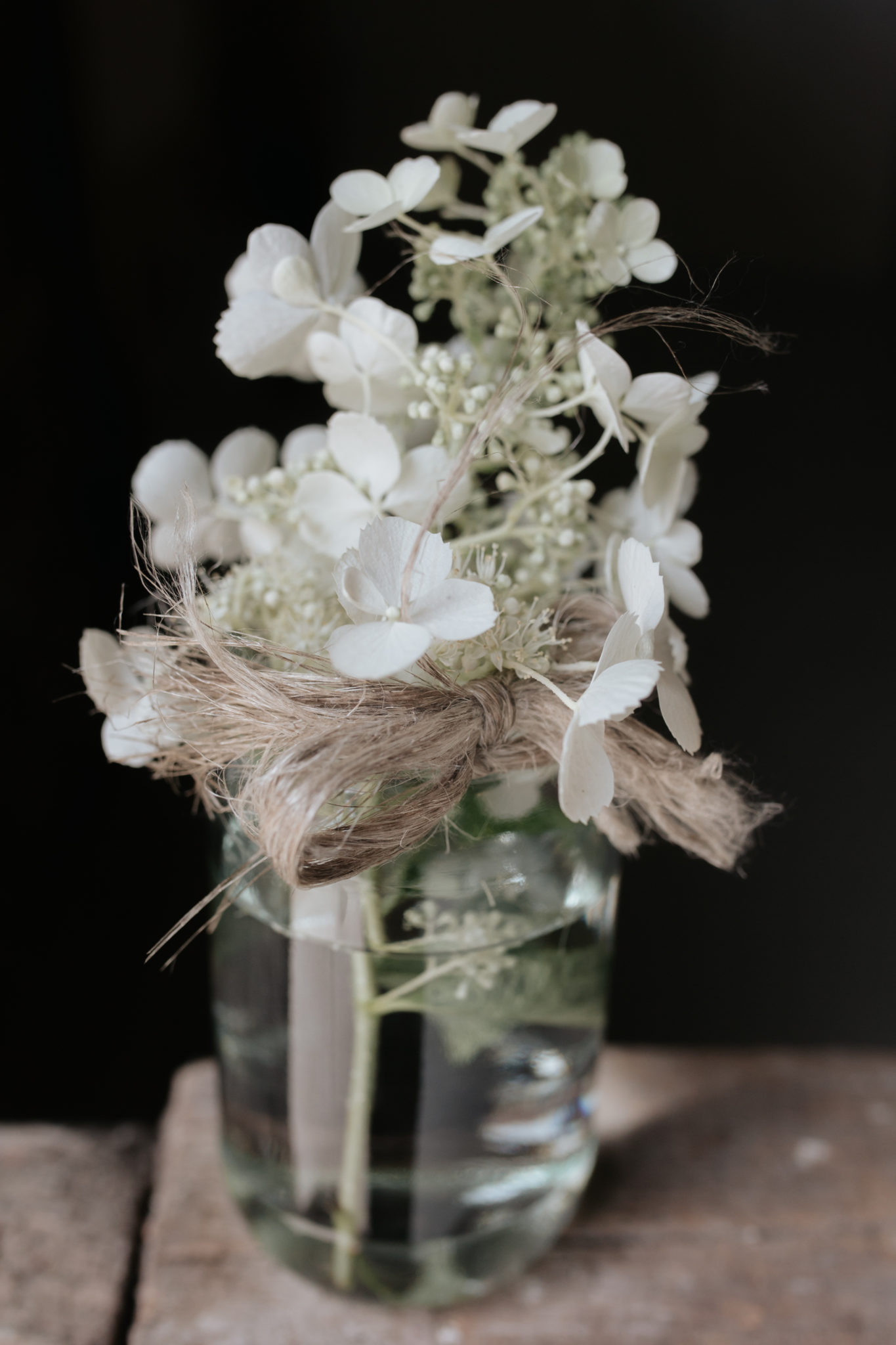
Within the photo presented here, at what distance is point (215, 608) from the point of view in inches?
18.7

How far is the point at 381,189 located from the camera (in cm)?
44

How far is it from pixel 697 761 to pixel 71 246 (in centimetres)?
50

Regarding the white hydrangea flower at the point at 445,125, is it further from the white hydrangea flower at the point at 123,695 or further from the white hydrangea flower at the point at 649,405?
the white hydrangea flower at the point at 123,695

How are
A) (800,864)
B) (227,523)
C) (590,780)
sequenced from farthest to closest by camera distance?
(800,864) < (227,523) < (590,780)

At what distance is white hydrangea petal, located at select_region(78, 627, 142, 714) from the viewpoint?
1.53 feet

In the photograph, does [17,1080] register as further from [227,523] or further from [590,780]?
[590,780]

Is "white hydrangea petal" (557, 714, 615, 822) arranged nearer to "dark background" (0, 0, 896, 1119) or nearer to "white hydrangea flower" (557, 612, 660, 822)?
"white hydrangea flower" (557, 612, 660, 822)

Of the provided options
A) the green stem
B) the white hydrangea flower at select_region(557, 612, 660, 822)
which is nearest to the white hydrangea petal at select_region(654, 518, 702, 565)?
the white hydrangea flower at select_region(557, 612, 660, 822)

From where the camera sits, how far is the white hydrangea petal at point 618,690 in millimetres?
358

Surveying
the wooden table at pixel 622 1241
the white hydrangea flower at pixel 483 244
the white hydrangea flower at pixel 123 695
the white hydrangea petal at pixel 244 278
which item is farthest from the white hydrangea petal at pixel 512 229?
the wooden table at pixel 622 1241

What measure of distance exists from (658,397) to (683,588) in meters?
0.09

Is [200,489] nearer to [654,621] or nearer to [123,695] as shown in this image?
[123,695]

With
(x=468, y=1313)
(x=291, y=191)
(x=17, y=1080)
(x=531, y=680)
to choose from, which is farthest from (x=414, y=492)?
(x=17, y=1080)

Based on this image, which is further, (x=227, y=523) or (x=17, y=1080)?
(x=17, y=1080)
